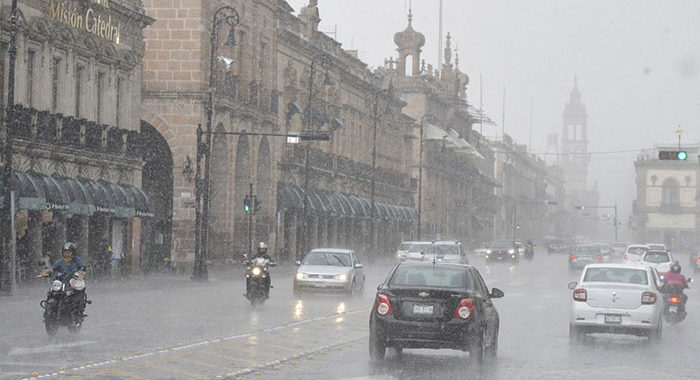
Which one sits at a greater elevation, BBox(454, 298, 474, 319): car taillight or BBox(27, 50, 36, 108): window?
BBox(27, 50, 36, 108): window

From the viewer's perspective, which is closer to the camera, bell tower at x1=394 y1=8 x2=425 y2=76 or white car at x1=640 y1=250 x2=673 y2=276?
white car at x1=640 y1=250 x2=673 y2=276

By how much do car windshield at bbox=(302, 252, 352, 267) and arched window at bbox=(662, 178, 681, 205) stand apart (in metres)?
150

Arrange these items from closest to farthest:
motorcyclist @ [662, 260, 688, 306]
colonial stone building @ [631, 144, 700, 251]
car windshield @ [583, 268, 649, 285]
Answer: car windshield @ [583, 268, 649, 285] → motorcyclist @ [662, 260, 688, 306] → colonial stone building @ [631, 144, 700, 251]

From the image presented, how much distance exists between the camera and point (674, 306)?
2933cm

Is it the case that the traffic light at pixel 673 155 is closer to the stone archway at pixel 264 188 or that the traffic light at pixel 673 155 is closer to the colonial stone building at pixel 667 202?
the stone archway at pixel 264 188

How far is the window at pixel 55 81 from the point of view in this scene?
43.6 meters

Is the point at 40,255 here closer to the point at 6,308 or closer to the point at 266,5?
the point at 6,308

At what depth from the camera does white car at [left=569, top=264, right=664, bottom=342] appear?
2330 cm

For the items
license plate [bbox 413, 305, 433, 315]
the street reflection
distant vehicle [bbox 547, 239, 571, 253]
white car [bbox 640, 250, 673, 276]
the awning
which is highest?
the awning

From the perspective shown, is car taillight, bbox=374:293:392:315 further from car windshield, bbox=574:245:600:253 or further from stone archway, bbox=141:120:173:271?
car windshield, bbox=574:245:600:253

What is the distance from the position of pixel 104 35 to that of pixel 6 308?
20845 mm

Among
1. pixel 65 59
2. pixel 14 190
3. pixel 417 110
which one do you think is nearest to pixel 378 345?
pixel 14 190

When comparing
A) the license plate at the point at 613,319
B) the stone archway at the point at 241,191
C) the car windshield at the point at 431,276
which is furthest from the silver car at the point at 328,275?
the stone archway at the point at 241,191

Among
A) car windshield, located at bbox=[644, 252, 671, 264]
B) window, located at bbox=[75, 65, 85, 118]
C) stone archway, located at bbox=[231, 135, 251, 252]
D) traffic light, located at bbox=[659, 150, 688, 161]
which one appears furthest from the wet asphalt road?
stone archway, located at bbox=[231, 135, 251, 252]
